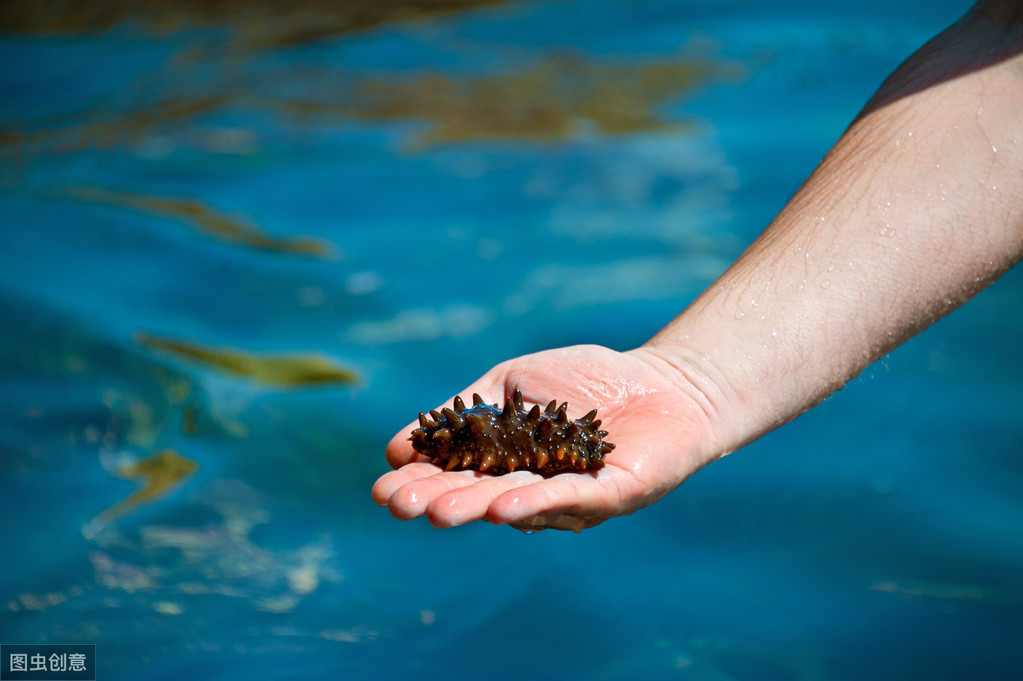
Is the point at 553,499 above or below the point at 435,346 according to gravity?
below

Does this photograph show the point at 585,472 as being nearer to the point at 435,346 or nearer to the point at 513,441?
the point at 513,441

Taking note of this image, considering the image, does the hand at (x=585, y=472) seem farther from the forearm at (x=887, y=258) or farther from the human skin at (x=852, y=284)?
the forearm at (x=887, y=258)

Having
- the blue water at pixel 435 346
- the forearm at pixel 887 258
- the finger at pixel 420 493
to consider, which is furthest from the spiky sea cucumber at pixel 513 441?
the blue water at pixel 435 346

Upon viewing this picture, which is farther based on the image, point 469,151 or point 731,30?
point 731,30

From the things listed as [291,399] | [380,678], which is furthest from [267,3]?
[380,678]

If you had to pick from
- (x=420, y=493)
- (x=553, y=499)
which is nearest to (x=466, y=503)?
(x=420, y=493)

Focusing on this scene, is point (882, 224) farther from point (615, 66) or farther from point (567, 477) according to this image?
point (615, 66)

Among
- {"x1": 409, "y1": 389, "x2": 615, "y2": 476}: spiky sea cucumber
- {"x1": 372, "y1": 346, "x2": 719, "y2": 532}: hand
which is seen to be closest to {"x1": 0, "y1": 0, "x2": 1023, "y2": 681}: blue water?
{"x1": 372, "y1": 346, "x2": 719, "y2": 532}: hand
